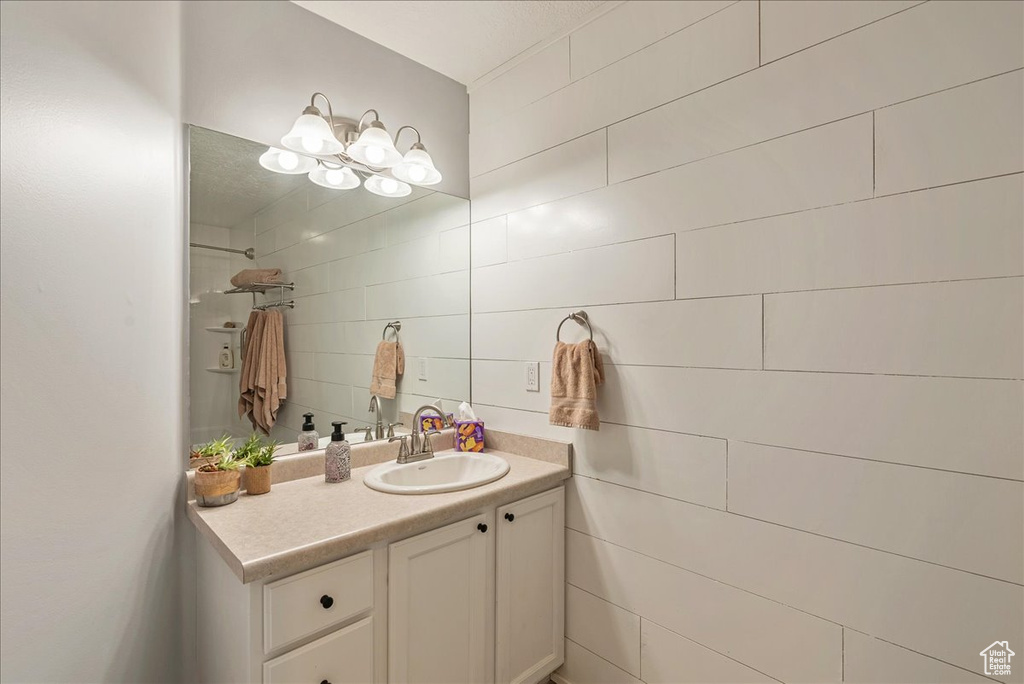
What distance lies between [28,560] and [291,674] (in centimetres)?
71

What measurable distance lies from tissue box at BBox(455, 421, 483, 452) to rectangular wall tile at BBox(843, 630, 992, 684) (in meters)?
1.28

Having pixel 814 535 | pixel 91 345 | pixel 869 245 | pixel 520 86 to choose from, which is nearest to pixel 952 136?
pixel 869 245

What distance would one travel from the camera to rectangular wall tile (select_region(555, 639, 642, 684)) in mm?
1560

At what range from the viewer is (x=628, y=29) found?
5.03 feet

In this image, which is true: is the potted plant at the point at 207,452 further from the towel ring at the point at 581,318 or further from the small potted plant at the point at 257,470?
the towel ring at the point at 581,318

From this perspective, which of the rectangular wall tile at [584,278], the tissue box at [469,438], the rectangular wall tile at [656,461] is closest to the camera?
the rectangular wall tile at [656,461]

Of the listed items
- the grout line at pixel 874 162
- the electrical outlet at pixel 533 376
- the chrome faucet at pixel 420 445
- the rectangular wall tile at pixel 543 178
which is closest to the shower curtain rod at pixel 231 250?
the chrome faucet at pixel 420 445

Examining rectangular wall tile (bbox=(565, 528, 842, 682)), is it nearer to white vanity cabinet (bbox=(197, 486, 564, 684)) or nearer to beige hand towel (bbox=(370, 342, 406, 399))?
white vanity cabinet (bbox=(197, 486, 564, 684))

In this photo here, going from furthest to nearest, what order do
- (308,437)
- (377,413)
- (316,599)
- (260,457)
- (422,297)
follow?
1. (422,297)
2. (377,413)
3. (308,437)
4. (260,457)
5. (316,599)

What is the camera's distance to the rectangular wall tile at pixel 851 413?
93cm

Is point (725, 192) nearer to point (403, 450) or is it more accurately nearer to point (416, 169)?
Result: point (416, 169)

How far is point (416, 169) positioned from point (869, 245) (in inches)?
57.6

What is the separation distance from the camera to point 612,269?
5.14 feet

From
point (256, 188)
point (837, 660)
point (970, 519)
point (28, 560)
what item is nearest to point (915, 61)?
point (970, 519)
